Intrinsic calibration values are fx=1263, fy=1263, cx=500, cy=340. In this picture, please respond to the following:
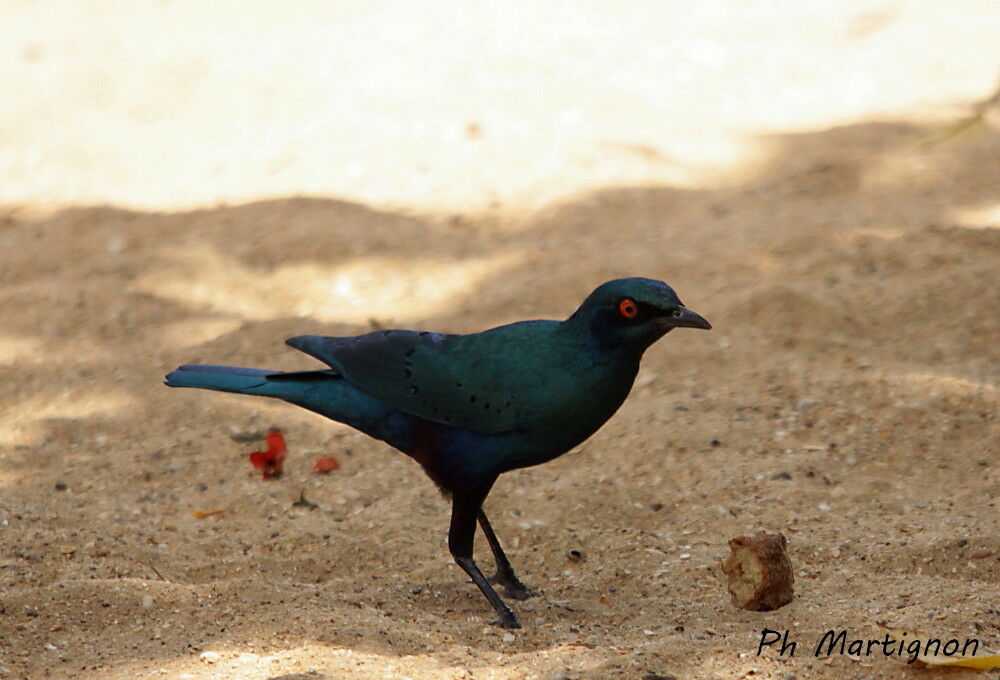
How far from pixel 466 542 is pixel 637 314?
0.87m

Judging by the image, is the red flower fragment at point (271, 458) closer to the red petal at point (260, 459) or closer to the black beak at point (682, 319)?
the red petal at point (260, 459)

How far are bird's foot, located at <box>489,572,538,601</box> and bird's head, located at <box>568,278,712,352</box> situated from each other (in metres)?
0.85

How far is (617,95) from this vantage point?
8.44 metres

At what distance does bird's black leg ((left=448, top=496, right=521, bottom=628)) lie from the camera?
12.3 feet

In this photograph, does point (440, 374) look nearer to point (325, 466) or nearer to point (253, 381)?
point (253, 381)

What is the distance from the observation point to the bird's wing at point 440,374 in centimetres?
373

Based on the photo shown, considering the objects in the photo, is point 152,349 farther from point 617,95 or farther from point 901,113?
point 901,113

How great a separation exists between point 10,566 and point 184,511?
803 mm

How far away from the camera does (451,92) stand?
8.42 metres

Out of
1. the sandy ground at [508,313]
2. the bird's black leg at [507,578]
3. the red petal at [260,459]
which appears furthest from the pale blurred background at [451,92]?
the bird's black leg at [507,578]

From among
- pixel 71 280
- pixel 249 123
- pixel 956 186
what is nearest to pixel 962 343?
pixel 956 186

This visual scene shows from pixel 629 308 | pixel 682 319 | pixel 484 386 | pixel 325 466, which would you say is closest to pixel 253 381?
pixel 484 386

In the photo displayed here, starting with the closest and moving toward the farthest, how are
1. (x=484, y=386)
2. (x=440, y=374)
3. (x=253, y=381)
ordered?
(x=484, y=386) < (x=440, y=374) < (x=253, y=381)

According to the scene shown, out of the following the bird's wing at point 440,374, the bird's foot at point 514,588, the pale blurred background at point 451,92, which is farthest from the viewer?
the pale blurred background at point 451,92
